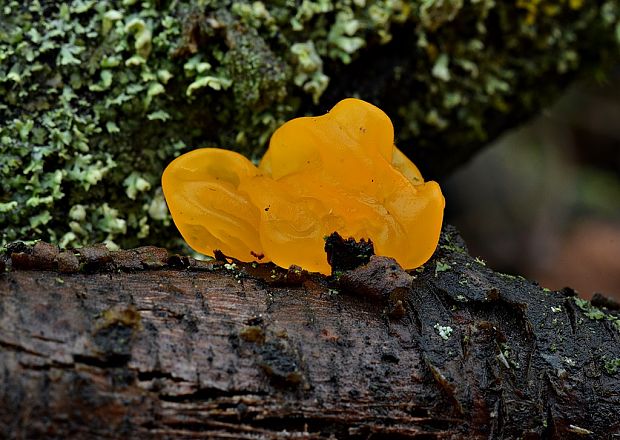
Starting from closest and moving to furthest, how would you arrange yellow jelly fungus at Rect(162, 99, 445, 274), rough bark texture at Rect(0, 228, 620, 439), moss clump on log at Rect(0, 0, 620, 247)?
1. rough bark texture at Rect(0, 228, 620, 439)
2. yellow jelly fungus at Rect(162, 99, 445, 274)
3. moss clump on log at Rect(0, 0, 620, 247)

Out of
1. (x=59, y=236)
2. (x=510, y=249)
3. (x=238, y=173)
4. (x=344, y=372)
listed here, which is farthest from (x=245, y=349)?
(x=510, y=249)

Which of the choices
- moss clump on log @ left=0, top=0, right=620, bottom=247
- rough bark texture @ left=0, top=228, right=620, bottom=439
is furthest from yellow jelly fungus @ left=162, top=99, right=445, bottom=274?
moss clump on log @ left=0, top=0, right=620, bottom=247

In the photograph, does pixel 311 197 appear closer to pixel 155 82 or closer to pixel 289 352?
pixel 289 352

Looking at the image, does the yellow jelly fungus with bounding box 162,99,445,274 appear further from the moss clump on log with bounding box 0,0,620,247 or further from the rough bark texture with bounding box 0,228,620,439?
the moss clump on log with bounding box 0,0,620,247

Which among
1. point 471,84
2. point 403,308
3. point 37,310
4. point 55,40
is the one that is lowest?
point 37,310

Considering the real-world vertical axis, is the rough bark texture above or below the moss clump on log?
below

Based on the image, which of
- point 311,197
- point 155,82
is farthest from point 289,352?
point 155,82

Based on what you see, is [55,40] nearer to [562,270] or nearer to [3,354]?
[3,354]
